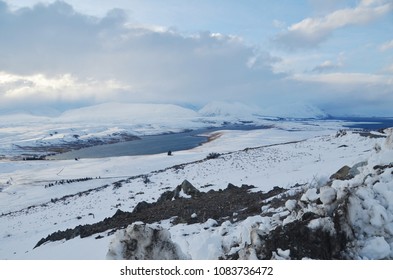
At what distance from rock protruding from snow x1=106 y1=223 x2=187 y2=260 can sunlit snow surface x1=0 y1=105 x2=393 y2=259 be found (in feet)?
2.23

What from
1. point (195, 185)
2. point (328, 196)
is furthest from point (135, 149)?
point (328, 196)

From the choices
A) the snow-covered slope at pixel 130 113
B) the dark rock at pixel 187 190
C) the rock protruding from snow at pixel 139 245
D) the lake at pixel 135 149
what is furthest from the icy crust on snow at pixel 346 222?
the snow-covered slope at pixel 130 113

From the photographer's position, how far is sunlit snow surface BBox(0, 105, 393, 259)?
4.98 m

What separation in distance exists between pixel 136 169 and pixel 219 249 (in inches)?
1242

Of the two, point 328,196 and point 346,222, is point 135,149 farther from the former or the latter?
point 346,222

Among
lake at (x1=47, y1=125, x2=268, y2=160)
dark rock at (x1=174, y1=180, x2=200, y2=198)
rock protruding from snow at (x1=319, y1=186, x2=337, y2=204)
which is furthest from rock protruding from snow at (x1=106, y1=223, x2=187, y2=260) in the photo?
lake at (x1=47, y1=125, x2=268, y2=160)

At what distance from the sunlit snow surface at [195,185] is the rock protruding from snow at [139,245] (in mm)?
679

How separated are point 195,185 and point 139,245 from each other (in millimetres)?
13755

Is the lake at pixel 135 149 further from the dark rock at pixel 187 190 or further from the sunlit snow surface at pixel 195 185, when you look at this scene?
the dark rock at pixel 187 190

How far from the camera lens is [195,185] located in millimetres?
18812

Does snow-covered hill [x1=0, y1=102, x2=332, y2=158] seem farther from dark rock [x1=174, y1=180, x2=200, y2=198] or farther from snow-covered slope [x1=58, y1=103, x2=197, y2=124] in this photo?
Result: dark rock [x1=174, y1=180, x2=200, y2=198]

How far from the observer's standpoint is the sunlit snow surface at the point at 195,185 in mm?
4976
